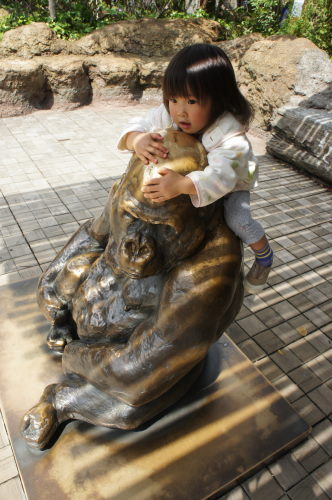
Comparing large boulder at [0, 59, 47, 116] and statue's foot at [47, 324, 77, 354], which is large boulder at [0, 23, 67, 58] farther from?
statue's foot at [47, 324, 77, 354]

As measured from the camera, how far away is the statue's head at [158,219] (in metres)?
1.25

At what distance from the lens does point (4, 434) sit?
2.12m

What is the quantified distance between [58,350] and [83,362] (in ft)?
1.64

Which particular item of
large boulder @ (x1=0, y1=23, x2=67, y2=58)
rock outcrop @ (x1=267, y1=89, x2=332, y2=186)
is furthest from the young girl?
large boulder @ (x1=0, y1=23, x2=67, y2=58)

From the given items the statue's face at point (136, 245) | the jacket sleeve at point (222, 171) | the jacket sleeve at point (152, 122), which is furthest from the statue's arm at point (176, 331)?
the jacket sleeve at point (152, 122)

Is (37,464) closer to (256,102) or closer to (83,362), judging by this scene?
(83,362)

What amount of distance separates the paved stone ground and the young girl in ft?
4.79

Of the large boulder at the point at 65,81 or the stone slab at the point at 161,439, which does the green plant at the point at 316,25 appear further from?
the stone slab at the point at 161,439

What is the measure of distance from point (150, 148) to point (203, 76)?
0.29m

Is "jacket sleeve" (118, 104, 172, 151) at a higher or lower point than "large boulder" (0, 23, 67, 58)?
higher

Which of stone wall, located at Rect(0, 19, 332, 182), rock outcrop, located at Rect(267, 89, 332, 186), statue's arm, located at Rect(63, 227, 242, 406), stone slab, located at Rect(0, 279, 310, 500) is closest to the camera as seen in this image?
statue's arm, located at Rect(63, 227, 242, 406)

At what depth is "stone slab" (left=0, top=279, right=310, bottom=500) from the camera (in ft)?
5.57

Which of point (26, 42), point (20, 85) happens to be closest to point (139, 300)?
point (20, 85)

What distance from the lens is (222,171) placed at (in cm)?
126
